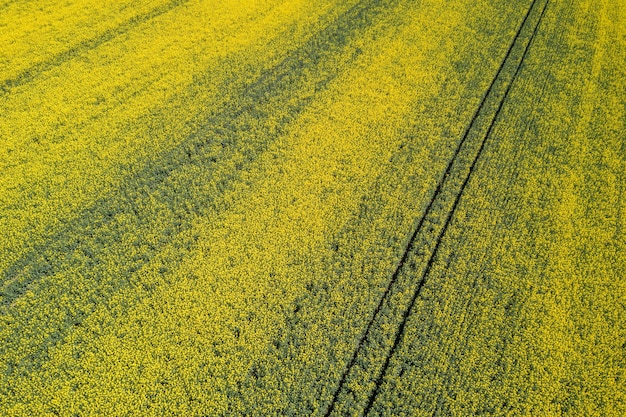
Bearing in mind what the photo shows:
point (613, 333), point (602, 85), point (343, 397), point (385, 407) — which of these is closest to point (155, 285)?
point (343, 397)

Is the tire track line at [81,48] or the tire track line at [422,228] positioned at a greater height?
the tire track line at [81,48]

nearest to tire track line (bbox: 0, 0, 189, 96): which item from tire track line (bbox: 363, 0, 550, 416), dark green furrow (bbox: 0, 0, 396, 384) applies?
dark green furrow (bbox: 0, 0, 396, 384)

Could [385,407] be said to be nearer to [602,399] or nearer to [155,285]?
[602,399]

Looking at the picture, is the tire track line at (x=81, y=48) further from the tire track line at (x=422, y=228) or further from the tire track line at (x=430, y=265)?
the tire track line at (x=430, y=265)

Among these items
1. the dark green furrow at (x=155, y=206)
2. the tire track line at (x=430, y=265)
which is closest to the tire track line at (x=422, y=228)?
the tire track line at (x=430, y=265)

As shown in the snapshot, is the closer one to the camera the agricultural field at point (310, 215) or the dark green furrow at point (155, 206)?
the agricultural field at point (310, 215)

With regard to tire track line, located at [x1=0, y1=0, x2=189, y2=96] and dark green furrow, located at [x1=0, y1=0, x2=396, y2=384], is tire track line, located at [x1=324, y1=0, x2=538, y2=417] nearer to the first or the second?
dark green furrow, located at [x1=0, y1=0, x2=396, y2=384]
